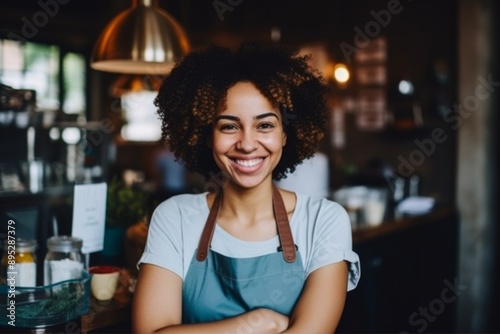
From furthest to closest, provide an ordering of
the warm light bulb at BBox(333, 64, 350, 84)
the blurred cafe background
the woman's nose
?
the warm light bulb at BBox(333, 64, 350, 84)
the blurred cafe background
the woman's nose

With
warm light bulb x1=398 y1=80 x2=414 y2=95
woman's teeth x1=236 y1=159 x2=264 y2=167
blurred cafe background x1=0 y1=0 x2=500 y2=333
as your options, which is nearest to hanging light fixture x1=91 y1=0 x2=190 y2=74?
blurred cafe background x1=0 y1=0 x2=500 y2=333

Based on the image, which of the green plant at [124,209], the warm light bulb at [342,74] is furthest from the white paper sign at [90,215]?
the warm light bulb at [342,74]

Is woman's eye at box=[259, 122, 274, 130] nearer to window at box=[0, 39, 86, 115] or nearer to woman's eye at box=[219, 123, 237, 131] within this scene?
woman's eye at box=[219, 123, 237, 131]

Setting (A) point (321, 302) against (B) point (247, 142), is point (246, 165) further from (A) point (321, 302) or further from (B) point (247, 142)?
(A) point (321, 302)

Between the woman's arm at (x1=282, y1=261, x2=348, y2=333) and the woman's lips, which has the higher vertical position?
the woman's lips

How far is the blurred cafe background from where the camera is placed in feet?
8.32

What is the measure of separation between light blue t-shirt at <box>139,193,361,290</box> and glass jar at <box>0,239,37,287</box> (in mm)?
467

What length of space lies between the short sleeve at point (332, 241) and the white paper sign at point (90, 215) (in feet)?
3.02

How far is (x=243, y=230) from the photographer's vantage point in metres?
1.90

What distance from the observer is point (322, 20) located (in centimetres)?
612

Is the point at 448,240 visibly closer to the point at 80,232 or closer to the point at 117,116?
the point at 80,232

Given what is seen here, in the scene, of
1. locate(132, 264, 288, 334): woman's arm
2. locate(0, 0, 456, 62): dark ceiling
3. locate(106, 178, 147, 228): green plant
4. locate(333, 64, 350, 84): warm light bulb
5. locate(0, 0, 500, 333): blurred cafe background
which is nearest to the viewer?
locate(132, 264, 288, 334): woman's arm

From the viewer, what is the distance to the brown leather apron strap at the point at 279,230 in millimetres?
1822

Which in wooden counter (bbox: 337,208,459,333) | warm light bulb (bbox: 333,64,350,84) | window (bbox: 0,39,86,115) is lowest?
wooden counter (bbox: 337,208,459,333)
